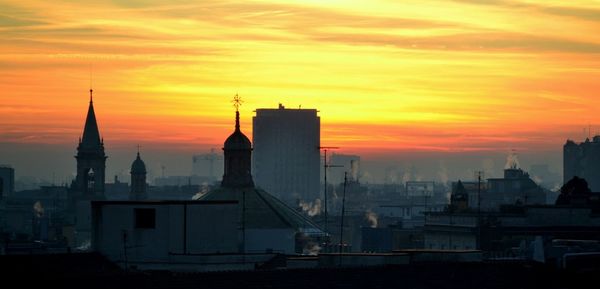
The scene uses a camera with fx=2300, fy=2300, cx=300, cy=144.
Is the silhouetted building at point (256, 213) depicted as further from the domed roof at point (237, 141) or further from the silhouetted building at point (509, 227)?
the silhouetted building at point (509, 227)

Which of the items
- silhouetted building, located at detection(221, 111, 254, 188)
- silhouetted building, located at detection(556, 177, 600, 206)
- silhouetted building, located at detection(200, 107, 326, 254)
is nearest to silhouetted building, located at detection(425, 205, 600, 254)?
silhouetted building, located at detection(556, 177, 600, 206)

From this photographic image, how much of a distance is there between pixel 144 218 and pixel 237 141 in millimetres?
45566

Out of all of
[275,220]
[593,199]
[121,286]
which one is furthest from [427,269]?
[593,199]

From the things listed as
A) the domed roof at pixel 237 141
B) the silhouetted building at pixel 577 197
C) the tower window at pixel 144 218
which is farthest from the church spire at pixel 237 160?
the tower window at pixel 144 218

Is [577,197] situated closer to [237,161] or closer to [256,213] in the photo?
[237,161]

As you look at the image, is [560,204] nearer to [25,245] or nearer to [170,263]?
[25,245]

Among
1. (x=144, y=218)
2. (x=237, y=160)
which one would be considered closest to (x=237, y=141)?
(x=237, y=160)

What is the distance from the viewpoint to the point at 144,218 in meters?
80.5

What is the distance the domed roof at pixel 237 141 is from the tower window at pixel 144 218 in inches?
1754

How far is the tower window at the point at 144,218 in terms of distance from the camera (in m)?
80.5

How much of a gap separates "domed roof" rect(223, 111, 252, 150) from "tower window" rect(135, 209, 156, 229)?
44.6m

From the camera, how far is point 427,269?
2766 inches

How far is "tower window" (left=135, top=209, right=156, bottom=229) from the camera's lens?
80500 millimetres

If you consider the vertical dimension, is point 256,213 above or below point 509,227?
above
